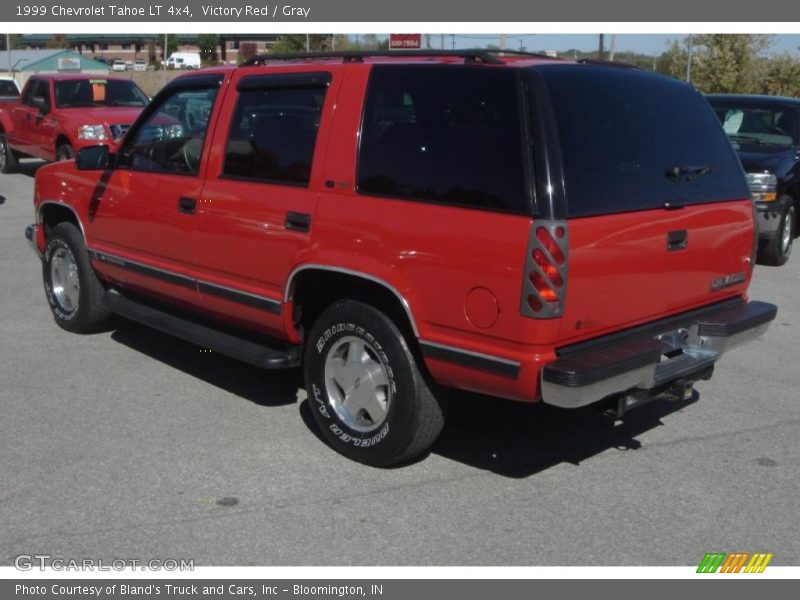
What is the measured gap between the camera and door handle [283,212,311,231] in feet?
15.7

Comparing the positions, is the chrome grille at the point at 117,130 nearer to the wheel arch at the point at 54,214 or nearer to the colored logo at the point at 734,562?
the wheel arch at the point at 54,214

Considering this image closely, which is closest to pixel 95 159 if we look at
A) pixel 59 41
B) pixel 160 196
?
pixel 160 196

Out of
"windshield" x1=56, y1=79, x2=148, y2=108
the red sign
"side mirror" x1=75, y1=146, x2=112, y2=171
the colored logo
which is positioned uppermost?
the red sign

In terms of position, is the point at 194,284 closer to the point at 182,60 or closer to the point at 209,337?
the point at 209,337

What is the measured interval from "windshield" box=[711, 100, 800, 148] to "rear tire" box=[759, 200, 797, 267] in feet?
3.38

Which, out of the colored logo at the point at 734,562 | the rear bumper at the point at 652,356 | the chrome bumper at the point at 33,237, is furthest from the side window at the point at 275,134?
the chrome bumper at the point at 33,237

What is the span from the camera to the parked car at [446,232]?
4023mm

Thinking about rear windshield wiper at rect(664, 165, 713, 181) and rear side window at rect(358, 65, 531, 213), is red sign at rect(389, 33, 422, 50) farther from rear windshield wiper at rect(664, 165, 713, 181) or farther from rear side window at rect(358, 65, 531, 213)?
rear side window at rect(358, 65, 531, 213)

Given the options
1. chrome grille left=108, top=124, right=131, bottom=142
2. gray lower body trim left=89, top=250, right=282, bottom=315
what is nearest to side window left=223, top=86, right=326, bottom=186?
gray lower body trim left=89, top=250, right=282, bottom=315

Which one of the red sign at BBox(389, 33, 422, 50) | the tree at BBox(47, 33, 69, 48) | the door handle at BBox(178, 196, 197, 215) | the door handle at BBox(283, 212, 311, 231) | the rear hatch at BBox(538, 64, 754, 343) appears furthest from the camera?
the tree at BBox(47, 33, 69, 48)
